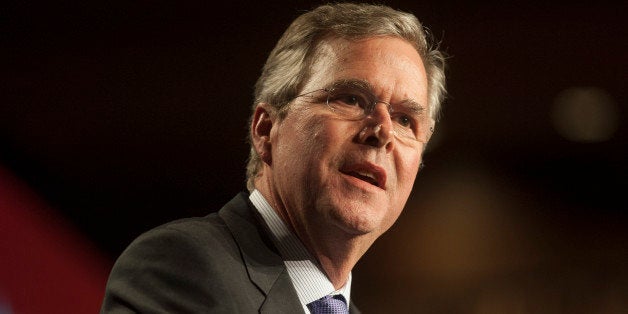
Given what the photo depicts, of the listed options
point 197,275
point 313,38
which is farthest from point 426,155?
point 197,275

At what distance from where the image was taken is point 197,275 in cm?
132

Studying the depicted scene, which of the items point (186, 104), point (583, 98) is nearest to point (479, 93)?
point (583, 98)

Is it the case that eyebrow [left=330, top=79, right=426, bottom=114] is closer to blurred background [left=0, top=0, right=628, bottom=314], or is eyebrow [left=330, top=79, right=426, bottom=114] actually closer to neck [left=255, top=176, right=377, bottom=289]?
neck [left=255, top=176, right=377, bottom=289]

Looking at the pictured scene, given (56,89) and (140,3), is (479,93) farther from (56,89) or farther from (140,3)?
(56,89)

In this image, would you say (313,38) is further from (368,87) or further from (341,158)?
(341,158)

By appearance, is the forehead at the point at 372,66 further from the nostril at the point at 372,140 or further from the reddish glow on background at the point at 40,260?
the reddish glow on background at the point at 40,260

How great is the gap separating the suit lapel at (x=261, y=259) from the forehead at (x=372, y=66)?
0.34 meters

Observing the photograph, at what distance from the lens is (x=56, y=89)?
2445mm

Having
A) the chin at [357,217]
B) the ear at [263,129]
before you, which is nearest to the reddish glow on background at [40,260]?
the ear at [263,129]

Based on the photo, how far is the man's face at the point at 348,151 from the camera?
1.56m

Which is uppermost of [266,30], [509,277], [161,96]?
[266,30]

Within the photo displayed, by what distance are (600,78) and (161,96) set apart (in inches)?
68.2

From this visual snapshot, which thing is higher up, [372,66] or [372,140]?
[372,66]

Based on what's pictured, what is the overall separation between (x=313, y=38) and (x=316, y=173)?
0.38m
